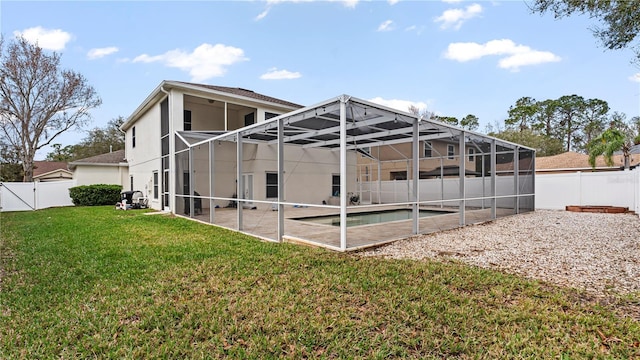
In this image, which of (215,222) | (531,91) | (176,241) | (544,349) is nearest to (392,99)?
(531,91)

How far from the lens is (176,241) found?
6953mm

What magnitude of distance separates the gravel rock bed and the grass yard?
648 millimetres

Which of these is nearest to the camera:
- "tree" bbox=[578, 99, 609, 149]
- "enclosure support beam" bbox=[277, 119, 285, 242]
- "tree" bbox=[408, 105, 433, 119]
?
"enclosure support beam" bbox=[277, 119, 285, 242]

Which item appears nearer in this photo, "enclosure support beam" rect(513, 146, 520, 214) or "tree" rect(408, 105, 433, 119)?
"enclosure support beam" rect(513, 146, 520, 214)

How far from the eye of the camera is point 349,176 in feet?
57.4

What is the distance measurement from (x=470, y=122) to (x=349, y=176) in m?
25.6

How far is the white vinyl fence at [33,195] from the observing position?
50.0ft

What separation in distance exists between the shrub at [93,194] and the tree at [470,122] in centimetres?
3435

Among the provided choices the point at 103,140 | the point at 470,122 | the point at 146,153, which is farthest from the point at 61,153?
the point at 470,122

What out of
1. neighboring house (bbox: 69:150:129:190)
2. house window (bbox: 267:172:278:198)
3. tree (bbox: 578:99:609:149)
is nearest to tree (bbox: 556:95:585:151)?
tree (bbox: 578:99:609:149)

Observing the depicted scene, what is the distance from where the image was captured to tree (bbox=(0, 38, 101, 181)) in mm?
19891

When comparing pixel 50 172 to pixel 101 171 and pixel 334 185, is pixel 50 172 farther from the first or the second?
pixel 334 185

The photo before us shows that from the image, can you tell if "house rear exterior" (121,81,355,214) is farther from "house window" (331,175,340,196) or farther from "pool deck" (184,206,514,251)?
"pool deck" (184,206,514,251)

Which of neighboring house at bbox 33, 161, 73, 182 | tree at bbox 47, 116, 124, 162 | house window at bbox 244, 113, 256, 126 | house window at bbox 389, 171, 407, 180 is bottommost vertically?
house window at bbox 389, 171, 407, 180
